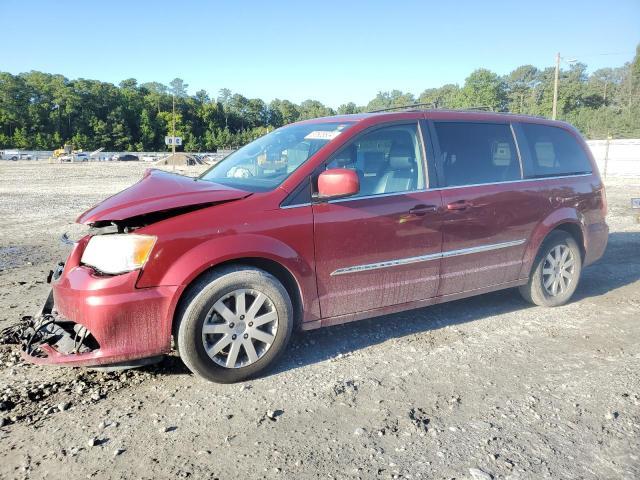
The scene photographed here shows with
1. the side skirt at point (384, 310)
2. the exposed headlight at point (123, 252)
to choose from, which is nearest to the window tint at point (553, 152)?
the side skirt at point (384, 310)

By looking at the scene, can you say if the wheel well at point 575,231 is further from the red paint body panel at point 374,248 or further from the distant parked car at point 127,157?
the distant parked car at point 127,157

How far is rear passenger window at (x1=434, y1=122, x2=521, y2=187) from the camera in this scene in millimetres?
4273

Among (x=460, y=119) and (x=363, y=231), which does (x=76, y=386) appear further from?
(x=460, y=119)

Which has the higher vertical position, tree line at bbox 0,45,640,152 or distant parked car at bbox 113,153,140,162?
tree line at bbox 0,45,640,152

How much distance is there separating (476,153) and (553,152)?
1.15 m

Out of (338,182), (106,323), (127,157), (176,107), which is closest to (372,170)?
(338,182)

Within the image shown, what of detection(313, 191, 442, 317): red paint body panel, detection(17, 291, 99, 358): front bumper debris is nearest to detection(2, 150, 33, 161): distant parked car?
detection(17, 291, 99, 358): front bumper debris

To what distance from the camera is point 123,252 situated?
122 inches

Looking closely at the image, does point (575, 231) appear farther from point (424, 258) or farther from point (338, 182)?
point (338, 182)

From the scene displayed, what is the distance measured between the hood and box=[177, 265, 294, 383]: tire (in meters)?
0.49

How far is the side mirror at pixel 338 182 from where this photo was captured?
346 cm

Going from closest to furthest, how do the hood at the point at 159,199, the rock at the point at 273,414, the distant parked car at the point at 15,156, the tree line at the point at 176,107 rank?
the rock at the point at 273,414, the hood at the point at 159,199, the distant parked car at the point at 15,156, the tree line at the point at 176,107

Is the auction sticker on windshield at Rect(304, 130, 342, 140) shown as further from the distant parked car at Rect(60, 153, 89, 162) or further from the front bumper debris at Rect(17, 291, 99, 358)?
the distant parked car at Rect(60, 153, 89, 162)

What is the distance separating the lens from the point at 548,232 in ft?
15.9
